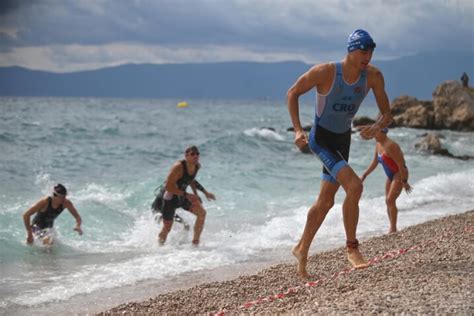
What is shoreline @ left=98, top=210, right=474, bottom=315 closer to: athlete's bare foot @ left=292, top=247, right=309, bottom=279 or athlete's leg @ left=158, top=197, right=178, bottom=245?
athlete's bare foot @ left=292, top=247, right=309, bottom=279

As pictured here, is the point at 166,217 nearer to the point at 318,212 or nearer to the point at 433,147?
the point at 318,212

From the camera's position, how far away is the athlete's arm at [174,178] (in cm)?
1144

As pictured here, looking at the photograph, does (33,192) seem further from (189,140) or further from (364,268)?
(189,140)

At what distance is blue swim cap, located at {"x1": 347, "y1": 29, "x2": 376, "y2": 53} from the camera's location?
6547 millimetres

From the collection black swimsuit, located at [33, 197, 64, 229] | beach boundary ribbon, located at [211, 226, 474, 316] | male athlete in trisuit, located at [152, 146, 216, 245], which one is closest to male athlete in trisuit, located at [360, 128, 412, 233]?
beach boundary ribbon, located at [211, 226, 474, 316]

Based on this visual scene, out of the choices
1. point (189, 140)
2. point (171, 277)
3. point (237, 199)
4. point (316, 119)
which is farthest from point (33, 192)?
point (189, 140)

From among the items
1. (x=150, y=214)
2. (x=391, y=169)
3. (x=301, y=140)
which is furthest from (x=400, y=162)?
(x=150, y=214)

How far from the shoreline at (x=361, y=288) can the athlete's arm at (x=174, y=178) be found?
3.30 metres

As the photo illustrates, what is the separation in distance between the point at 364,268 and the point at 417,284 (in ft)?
3.92

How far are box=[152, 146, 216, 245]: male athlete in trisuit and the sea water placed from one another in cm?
38

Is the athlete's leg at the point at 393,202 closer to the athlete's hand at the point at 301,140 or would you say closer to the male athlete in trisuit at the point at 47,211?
the athlete's hand at the point at 301,140

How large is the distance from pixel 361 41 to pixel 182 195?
18.7 feet

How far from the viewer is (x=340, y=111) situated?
6703mm

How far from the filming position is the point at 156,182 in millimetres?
20688
